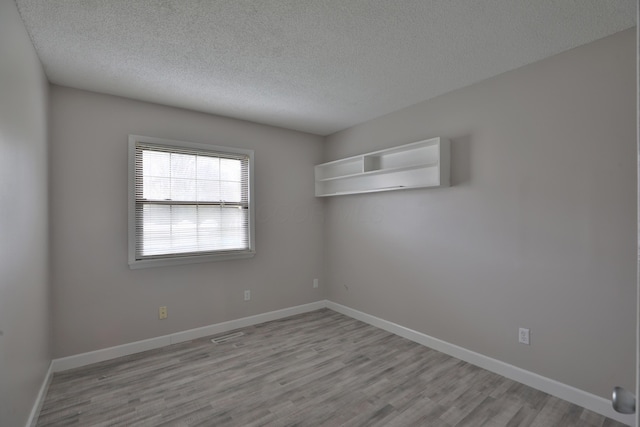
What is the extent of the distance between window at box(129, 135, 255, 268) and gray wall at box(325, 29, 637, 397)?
1.83 meters

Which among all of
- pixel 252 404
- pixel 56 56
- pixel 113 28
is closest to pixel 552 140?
pixel 252 404

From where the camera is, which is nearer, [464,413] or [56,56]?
[464,413]

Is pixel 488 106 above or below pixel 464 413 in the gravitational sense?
above

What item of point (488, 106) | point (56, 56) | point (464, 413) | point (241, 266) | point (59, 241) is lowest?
point (464, 413)

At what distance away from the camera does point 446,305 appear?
312 centimetres

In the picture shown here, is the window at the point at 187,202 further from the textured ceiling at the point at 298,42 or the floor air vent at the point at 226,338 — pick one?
the floor air vent at the point at 226,338

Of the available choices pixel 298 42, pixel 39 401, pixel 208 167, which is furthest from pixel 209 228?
pixel 298 42

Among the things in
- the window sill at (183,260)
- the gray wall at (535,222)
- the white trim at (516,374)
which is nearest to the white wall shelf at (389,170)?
the gray wall at (535,222)

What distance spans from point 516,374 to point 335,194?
2628 mm

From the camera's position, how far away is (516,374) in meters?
2.58

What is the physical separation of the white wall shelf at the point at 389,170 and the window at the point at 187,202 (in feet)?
3.79

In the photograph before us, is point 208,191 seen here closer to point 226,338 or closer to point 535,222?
point 226,338

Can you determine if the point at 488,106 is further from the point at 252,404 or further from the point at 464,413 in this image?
the point at 252,404

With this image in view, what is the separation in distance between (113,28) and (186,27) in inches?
18.3
